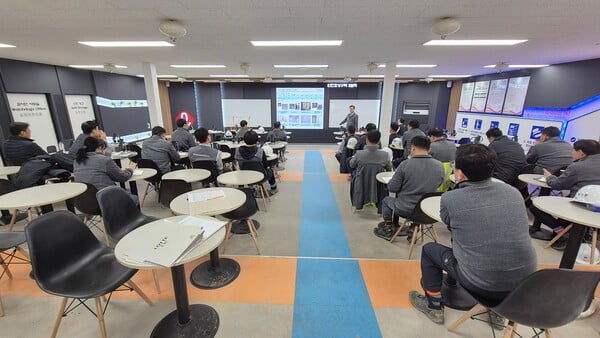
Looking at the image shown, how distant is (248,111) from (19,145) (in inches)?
303

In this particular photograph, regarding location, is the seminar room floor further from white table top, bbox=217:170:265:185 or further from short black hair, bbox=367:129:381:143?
short black hair, bbox=367:129:381:143

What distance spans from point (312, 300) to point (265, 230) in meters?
1.42

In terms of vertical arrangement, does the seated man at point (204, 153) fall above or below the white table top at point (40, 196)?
above

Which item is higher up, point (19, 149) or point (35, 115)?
point (35, 115)

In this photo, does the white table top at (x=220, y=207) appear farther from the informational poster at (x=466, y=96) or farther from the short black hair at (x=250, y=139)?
the informational poster at (x=466, y=96)

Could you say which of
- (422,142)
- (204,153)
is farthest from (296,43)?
(422,142)

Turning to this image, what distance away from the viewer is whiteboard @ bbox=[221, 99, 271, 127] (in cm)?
1073

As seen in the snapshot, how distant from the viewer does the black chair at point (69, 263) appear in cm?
155

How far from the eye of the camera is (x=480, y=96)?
8555mm

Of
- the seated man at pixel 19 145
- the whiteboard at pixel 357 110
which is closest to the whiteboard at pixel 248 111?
the whiteboard at pixel 357 110

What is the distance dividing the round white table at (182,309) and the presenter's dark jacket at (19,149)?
3630 mm

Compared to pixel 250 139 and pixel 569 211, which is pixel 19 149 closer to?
pixel 250 139

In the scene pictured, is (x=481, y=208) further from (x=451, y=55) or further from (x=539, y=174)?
(x=451, y=55)

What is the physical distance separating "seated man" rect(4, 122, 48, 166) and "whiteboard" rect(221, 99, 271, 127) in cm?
743
